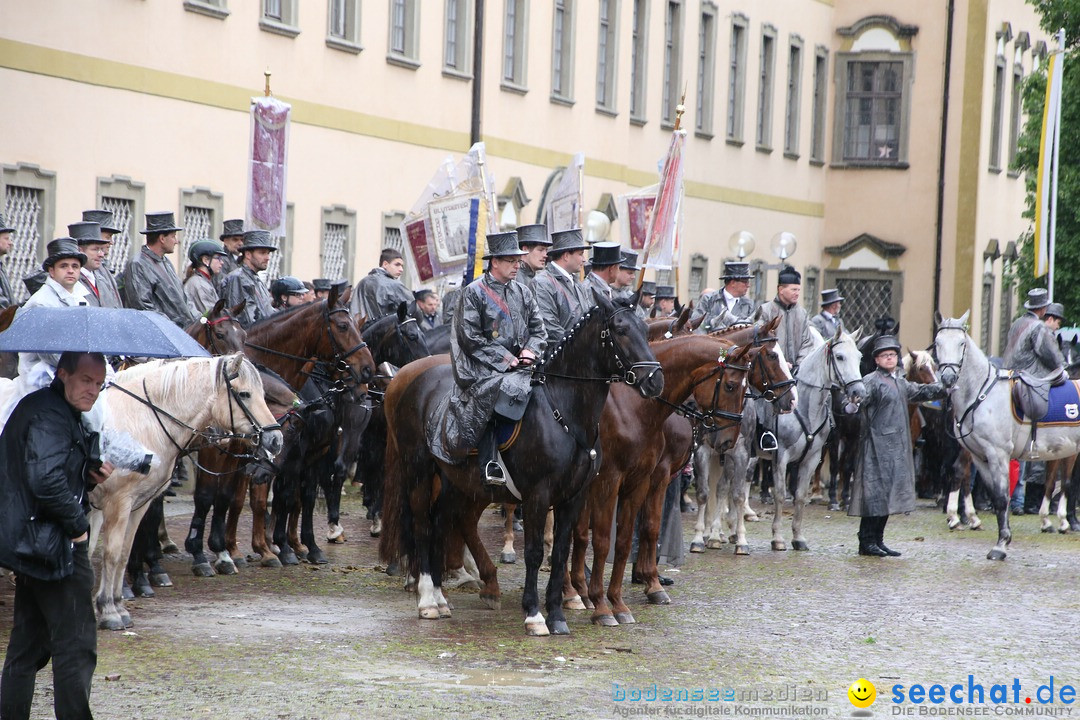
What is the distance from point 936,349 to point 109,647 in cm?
1051

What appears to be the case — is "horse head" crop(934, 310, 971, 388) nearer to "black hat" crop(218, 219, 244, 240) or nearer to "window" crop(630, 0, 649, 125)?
"black hat" crop(218, 219, 244, 240)

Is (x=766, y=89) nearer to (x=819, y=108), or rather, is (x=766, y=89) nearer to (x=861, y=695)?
(x=819, y=108)

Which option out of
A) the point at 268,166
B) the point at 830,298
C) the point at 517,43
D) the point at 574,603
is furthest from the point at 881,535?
the point at 517,43

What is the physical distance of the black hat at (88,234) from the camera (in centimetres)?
1321

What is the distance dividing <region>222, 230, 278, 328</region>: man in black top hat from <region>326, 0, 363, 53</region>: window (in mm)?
10194

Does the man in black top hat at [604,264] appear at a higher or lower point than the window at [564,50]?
lower

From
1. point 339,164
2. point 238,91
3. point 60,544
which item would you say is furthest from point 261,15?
point 60,544

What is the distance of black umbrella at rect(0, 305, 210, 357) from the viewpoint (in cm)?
756

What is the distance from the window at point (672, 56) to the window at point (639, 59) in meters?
1.21

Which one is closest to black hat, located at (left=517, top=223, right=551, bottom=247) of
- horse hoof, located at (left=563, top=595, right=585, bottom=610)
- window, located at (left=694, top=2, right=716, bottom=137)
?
horse hoof, located at (left=563, top=595, right=585, bottom=610)

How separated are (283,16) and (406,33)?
10.9ft

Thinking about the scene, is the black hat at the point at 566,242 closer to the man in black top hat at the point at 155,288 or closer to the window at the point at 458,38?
the man in black top hat at the point at 155,288

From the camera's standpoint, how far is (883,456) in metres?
16.9

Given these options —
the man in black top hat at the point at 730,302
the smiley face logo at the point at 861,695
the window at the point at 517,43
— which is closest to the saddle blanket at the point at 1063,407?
the man in black top hat at the point at 730,302
